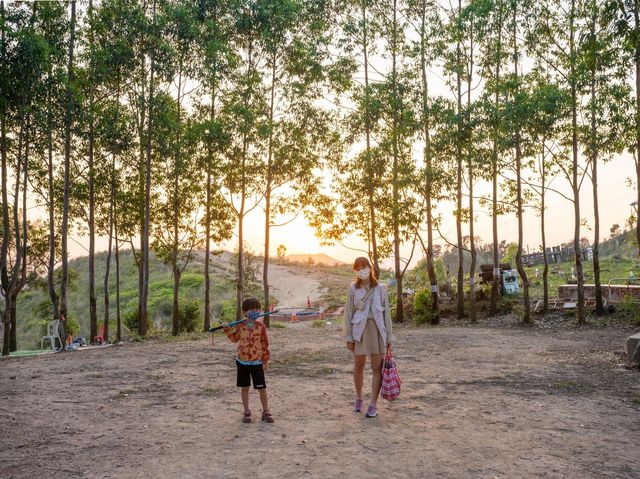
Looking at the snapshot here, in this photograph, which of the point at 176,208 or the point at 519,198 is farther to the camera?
the point at 176,208

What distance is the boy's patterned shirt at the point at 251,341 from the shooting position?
6902 mm

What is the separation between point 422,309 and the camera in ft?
85.4

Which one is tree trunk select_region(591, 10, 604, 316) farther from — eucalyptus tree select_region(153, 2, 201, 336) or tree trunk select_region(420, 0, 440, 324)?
eucalyptus tree select_region(153, 2, 201, 336)

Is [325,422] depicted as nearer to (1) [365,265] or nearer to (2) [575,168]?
(1) [365,265]

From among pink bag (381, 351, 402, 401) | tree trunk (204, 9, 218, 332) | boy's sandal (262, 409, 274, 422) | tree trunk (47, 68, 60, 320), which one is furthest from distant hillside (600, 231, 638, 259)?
boy's sandal (262, 409, 274, 422)

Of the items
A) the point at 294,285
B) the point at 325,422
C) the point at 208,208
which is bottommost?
→ the point at 325,422

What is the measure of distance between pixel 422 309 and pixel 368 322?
1961 centimetres

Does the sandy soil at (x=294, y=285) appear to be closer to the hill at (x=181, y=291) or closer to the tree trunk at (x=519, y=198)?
the hill at (x=181, y=291)

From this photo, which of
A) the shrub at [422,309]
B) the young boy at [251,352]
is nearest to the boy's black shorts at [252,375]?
the young boy at [251,352]

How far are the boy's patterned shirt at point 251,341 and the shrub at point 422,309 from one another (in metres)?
19.5

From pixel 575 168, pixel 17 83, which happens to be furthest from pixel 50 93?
pixel 575 168

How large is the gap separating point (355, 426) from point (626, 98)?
60.4 ft

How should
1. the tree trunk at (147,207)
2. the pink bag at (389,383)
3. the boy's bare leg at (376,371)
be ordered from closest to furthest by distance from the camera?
the boy's bare leg at (376,371) < the pink bag at (389,383) < the tree trunk at (147,207)

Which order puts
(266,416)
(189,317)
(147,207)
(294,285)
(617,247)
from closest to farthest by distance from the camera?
(266,416) → (147,207) → (189,317) → (294,285) → (617,247)
